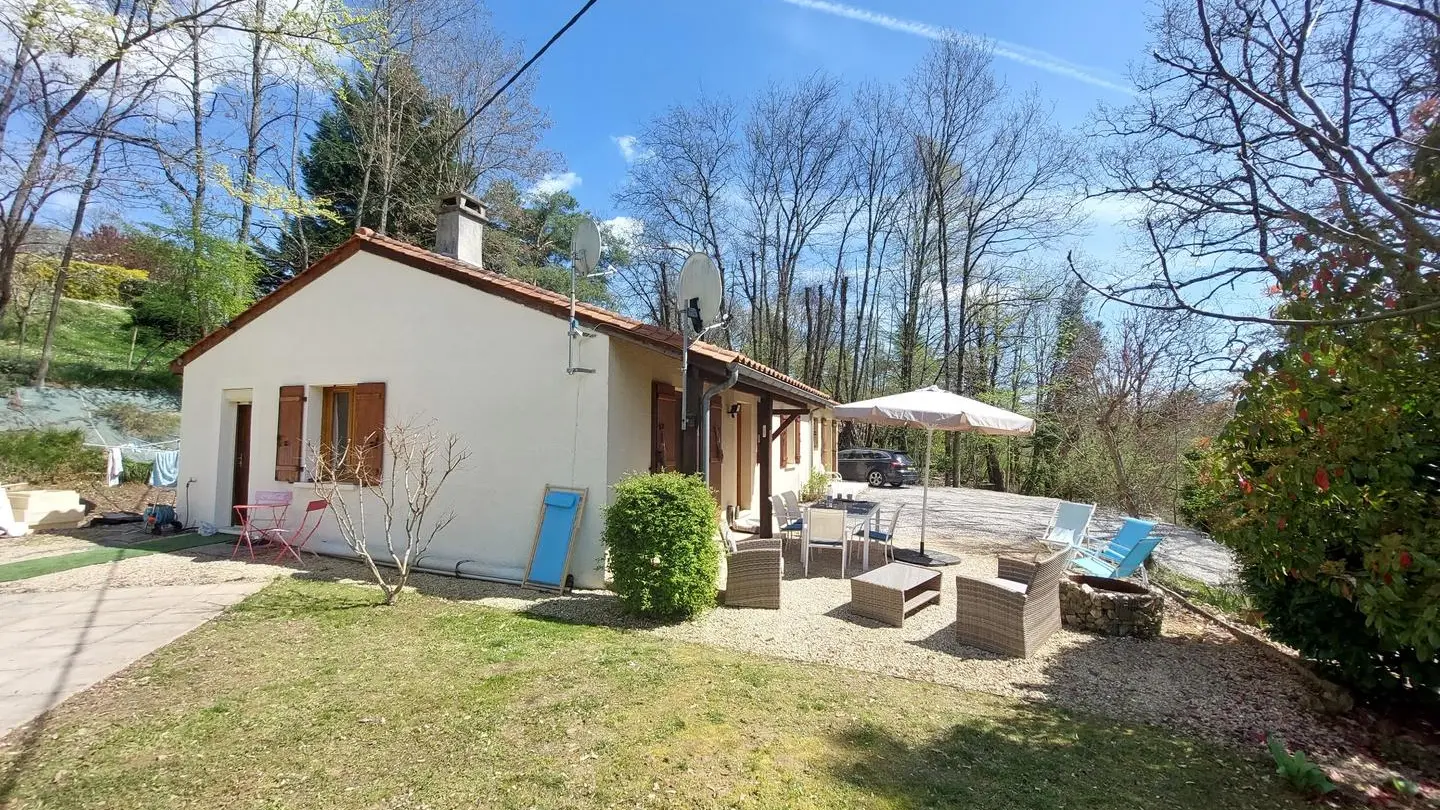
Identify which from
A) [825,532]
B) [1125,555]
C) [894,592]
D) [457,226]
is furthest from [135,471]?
[1125,555]

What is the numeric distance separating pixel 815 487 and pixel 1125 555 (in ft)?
28.7

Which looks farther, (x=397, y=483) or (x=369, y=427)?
(x=369, y=427)

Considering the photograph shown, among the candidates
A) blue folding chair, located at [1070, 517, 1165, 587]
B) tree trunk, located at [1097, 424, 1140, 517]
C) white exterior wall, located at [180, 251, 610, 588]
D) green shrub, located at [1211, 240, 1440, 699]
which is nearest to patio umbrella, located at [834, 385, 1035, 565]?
blue folding chair, located at [1070, 517, 1165, 587]

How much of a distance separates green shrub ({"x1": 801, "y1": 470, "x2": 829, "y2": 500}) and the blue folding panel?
8.76 meters

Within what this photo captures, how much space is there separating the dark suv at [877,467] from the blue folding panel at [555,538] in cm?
1660

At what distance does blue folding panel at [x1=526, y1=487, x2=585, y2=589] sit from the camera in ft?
21.1

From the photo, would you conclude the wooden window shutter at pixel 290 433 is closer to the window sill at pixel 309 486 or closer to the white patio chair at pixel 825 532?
the window sill at pixel 309 486

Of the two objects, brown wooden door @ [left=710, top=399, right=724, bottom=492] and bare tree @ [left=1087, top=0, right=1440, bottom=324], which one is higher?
bare tree @ [left=1087, top=0, right=1440, bottom=324]

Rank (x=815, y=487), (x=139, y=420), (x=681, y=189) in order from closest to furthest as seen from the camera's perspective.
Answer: (x=139, y=420) < (x=815, y=487) < (x=681, y=189)

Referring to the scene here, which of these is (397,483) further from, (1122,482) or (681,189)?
(681,189)

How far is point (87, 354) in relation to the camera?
16375mm

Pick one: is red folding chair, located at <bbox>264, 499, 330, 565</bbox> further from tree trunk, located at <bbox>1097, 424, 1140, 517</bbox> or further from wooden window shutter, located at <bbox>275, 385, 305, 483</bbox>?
tree trunk, located at <bbox>1097, 424, 1140, 517</bbox>

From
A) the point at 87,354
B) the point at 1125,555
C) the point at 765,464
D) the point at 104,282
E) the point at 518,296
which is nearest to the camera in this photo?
the point at 1125,555

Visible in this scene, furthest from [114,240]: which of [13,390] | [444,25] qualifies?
[444,25]
